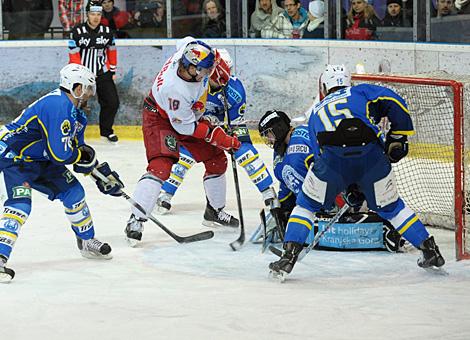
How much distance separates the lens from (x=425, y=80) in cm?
530

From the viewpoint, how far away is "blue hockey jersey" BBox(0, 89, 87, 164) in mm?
4785

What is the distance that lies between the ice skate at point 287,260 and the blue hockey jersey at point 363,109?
0.47 metres

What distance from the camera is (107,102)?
900 cm

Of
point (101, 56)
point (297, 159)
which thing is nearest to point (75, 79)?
point (297, 159)

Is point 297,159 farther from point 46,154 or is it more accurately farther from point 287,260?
point 46,154

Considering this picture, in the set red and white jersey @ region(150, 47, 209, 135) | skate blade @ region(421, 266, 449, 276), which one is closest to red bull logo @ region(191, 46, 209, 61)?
red and white jersey @ region(150, 47, 209, 135)

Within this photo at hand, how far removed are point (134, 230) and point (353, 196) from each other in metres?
1.25

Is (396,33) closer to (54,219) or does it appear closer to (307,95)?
(307,95)

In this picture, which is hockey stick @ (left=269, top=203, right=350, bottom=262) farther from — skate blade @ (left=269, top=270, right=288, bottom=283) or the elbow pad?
the elbow pad

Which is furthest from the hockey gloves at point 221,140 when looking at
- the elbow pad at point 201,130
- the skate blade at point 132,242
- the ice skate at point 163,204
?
the ice skate at point 163,204

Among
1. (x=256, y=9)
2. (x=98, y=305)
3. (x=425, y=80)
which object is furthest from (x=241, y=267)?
(x=256, y=9)

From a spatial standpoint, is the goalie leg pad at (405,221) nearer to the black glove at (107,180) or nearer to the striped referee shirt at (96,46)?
the black glove at (107,180)

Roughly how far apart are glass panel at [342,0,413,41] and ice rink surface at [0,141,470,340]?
2.92 meters

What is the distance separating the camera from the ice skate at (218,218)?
5984mm
